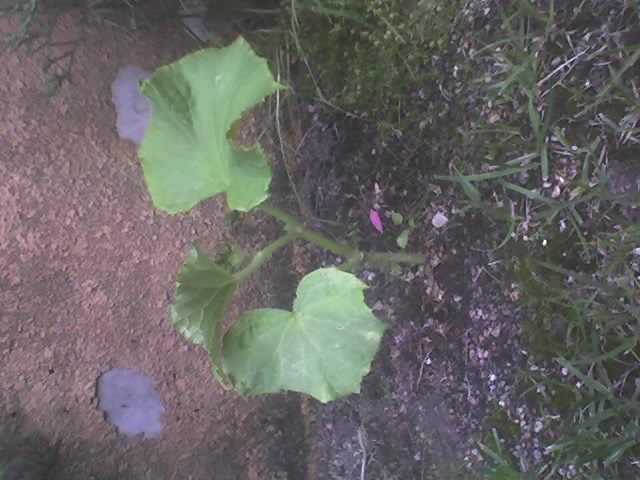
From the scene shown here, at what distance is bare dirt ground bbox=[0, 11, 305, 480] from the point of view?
1183 mm

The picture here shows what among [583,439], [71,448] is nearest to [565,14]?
[583,439]

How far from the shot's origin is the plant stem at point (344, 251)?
979 mm

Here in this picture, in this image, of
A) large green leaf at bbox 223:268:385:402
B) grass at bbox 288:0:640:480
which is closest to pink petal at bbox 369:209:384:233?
grass at bbox 288:0:640:480

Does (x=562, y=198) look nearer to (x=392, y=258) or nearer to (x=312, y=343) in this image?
(x=392, y=258)

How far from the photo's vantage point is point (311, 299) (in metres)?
0.95

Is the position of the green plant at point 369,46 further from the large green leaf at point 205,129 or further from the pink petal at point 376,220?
the large green leaf at point 205,129

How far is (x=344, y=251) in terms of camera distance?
41.0 inches

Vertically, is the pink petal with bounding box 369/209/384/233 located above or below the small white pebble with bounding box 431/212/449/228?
below

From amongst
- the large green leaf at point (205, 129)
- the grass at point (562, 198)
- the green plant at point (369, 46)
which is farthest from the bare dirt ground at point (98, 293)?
the grass at point (562, 198)

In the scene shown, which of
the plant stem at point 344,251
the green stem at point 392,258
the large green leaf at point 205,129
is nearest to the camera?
the large green leaf at point 205,129

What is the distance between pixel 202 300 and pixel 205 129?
213mm

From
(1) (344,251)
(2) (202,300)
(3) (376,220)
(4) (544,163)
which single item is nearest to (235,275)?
(2) (202,300)

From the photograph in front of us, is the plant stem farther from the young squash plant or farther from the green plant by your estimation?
the green plant

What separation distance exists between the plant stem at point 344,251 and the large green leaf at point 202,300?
102 millimetres
